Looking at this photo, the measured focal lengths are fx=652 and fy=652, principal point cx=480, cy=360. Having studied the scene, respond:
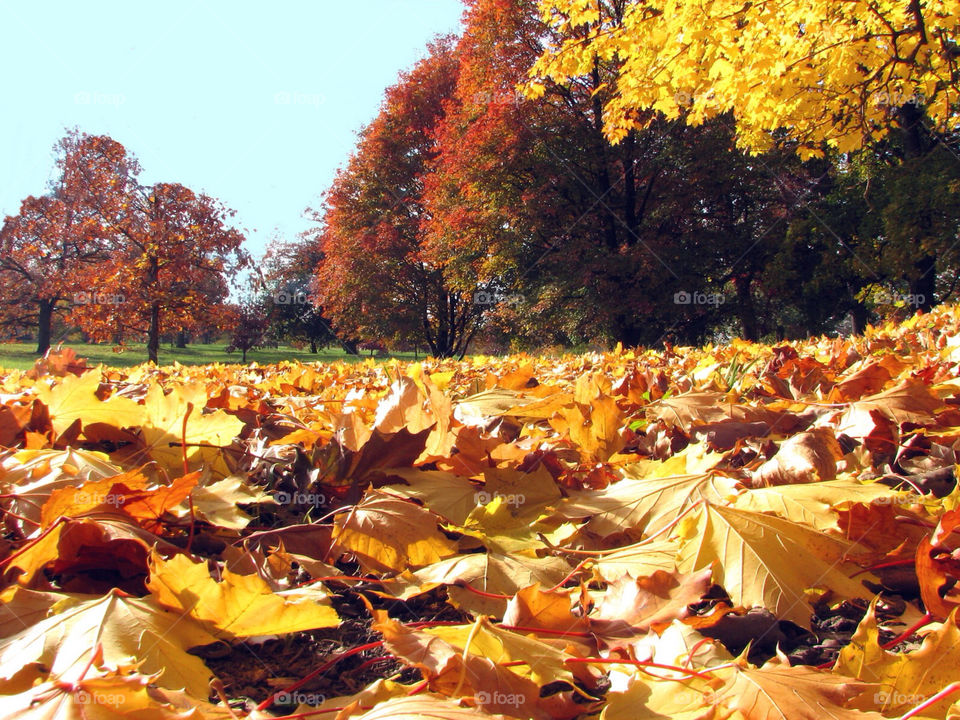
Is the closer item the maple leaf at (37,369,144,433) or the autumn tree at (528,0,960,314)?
the maple leaf at (37,369,144,433)

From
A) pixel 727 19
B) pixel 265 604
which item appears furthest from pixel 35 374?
pixel 727 19

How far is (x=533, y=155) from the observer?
21734mm

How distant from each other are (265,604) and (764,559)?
0.58m

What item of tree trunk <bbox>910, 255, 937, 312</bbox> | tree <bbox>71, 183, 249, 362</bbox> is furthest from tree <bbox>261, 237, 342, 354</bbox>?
tree trunk <bbox>910, 255, 937, 312</bbox>

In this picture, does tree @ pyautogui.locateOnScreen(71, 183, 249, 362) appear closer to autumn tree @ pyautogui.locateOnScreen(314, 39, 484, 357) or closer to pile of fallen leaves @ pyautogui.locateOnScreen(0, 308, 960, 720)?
autumn tree @ pyautogui.locateOnScreen(314, 39, 484, 357)

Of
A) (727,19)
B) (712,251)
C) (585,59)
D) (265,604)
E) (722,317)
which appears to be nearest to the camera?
(265,604)

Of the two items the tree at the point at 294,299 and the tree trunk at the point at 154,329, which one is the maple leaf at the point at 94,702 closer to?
the tree trunk at the point at 154,329

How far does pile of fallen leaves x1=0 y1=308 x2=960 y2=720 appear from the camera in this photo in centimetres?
58

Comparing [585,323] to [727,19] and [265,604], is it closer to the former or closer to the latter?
[727,19]

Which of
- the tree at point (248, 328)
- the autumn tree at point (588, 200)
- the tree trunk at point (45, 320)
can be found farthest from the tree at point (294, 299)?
the autumn tree at point (588, 200)

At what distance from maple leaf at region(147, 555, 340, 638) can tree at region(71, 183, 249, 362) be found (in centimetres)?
2544

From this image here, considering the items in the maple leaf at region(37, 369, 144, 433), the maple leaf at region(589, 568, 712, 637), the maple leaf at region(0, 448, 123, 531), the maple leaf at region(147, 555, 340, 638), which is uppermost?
the maple leaf at region(37, 369, 144, 433)

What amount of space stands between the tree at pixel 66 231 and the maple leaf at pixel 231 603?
88.7ft

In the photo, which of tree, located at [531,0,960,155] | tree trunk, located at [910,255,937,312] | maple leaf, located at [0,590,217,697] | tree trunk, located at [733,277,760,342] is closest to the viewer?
maple leaf, located at [0,590,217,697]
